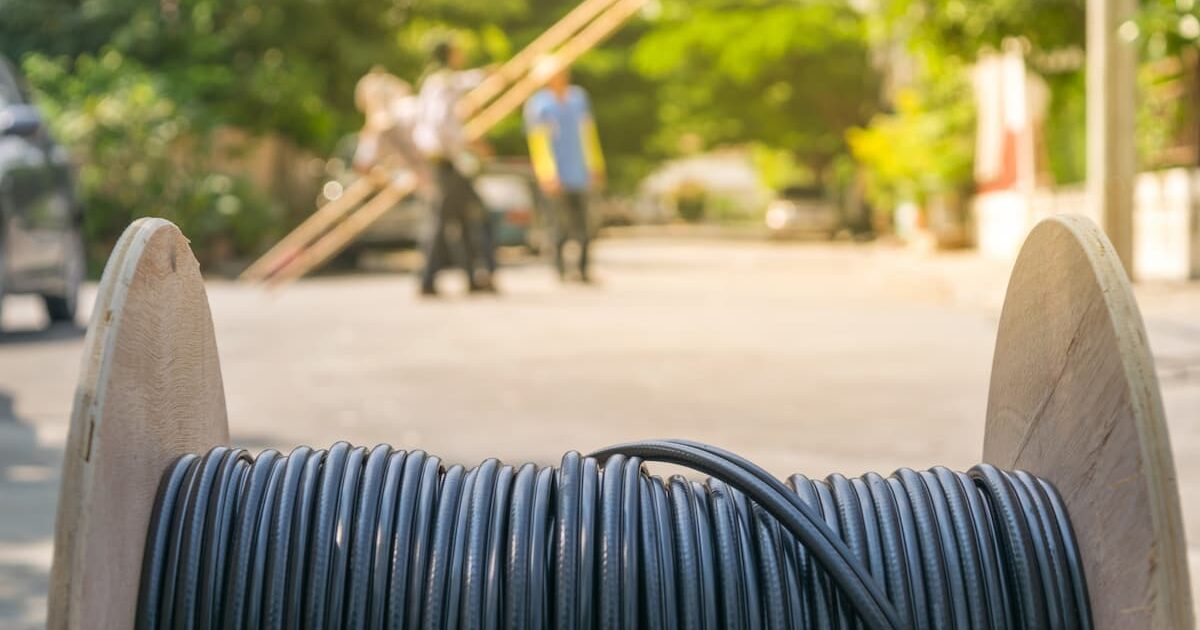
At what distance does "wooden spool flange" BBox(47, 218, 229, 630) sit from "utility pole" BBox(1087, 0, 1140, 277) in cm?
1175

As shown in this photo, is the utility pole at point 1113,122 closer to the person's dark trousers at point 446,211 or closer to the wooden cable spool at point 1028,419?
the person's dark trousers at point 446,211

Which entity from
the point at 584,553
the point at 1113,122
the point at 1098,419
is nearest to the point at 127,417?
the point at 584,553

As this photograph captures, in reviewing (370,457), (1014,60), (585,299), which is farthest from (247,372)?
(1014,60)

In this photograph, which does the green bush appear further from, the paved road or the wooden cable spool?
the wooden cable spool

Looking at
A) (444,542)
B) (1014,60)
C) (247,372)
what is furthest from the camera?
(1014,60)

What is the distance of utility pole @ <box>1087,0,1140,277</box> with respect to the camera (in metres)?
14.1

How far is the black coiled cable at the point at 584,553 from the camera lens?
282 cm

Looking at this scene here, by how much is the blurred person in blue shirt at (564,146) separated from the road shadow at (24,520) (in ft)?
30.9

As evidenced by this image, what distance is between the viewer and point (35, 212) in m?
12.2

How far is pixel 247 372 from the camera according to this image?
1010 cm

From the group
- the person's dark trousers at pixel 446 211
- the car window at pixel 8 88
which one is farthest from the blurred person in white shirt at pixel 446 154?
the car window at pixel 8 88

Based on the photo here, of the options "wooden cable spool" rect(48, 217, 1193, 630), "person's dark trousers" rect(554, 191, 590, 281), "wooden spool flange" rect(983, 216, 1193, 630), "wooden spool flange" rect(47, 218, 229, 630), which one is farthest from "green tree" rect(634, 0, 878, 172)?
"wooden spool flange" rect(47, 218, 229, 630)

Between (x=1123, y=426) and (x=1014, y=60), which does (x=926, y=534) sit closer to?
(x=1123, y=426)

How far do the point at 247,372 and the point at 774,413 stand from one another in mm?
3243
